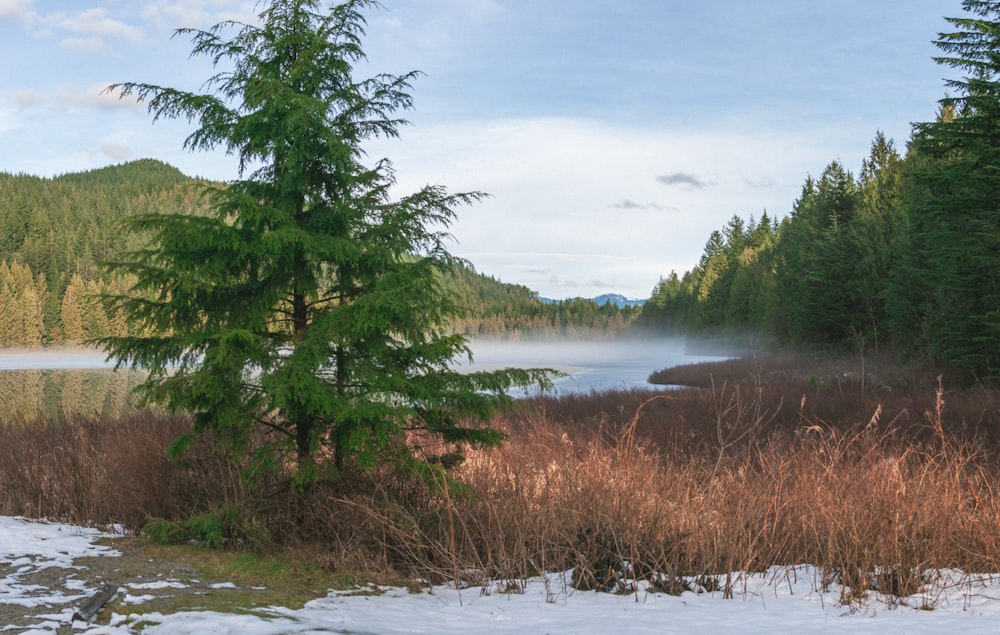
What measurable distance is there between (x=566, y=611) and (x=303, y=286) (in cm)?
372

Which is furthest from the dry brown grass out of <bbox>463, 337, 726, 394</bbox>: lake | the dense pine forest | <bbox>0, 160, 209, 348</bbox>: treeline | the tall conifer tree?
<bbox>0, 160, 209, 348</bbox>: treeline

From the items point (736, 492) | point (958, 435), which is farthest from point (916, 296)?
point (736, 492)

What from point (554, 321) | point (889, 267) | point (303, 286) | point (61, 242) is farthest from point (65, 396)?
point (554, 321)

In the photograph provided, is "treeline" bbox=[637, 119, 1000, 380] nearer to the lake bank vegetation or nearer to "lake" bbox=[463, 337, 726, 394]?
"lake" bbox=[463, 337, 726, 394]

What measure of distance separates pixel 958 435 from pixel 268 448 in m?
11.6

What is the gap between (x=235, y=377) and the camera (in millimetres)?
6270

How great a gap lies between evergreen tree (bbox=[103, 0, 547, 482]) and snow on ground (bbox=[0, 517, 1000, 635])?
1.47 meters

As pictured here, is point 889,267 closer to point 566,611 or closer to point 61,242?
point 566,611

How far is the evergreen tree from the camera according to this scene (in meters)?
6.15

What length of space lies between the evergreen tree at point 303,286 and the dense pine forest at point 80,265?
464 mm

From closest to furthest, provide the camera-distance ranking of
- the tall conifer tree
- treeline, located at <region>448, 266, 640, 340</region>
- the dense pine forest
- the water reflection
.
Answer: the tall conifer tree, the water reflection, the dense pine forest, treeline, located at <region>448, 266, 640, 340</region>

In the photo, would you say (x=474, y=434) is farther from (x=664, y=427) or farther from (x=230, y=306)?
(x=664, y=427)

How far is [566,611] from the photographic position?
4.98 metres

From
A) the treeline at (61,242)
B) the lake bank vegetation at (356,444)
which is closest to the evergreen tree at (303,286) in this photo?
the lake bank vegetation at (356,444)
